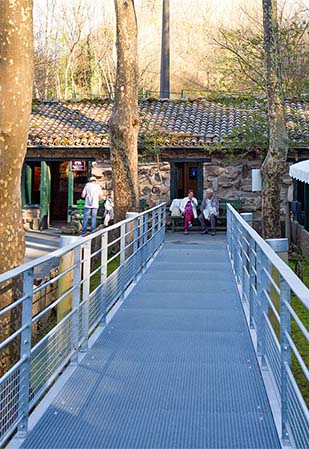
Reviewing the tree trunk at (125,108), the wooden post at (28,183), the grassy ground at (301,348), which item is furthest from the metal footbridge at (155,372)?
the wooden post at (28,183)

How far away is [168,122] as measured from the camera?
21.6m

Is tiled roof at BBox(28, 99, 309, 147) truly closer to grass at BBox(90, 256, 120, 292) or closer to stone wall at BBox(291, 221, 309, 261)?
stone wall at BBox(291, 221, 309, 261)

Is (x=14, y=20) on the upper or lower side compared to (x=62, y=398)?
upper

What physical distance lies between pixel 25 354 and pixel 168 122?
1823cm

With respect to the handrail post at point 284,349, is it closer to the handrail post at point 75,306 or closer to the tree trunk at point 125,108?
the handrail post at point 75,306

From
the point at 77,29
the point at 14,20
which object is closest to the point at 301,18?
the point at 14,20

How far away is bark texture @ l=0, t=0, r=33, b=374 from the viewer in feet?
16.3

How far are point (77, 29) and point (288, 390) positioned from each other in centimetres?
3743

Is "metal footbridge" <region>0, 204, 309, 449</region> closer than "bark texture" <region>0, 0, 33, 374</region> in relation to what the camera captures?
Yes

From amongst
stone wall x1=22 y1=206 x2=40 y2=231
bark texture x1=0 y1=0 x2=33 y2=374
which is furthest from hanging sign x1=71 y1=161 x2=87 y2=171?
bark texture x1=0 y1=0 x2=33 y2=374

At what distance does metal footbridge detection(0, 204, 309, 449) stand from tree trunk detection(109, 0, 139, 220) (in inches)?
255

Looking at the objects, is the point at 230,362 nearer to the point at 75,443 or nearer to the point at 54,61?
the point at 75,443

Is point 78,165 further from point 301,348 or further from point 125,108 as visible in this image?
point 301,348

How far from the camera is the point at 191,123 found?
2142 centimetres
